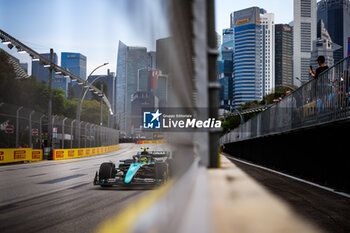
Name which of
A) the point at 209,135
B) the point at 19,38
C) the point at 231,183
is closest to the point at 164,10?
the point at 19,38

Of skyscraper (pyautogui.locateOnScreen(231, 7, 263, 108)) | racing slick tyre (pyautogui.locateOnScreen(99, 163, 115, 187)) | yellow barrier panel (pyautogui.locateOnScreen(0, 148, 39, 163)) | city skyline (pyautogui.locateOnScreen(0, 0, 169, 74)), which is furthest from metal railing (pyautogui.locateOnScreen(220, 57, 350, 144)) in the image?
skyscraper (pyautogui.locateOnScreen(231, 7, 263, 108))

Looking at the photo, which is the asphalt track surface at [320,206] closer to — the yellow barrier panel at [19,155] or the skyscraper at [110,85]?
the skyscraper at [110,85]

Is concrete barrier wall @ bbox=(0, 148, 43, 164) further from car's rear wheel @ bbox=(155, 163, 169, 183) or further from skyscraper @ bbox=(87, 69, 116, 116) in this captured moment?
skyscraper @ bbox=(87, 69, 116, 116)

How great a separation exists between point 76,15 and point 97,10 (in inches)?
4.9

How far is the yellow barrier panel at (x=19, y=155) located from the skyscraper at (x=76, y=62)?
17066mm

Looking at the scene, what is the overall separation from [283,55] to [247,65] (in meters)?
39.9

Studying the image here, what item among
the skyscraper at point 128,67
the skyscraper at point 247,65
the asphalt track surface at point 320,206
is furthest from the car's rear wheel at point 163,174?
the skyscraper at point 247,65

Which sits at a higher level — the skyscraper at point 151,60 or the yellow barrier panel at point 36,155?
the skyscraper at point 151,60

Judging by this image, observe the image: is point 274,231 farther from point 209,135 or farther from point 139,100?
point 209,135

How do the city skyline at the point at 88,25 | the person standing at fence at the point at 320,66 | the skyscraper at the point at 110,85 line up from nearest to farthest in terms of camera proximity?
the city skyline at the point at 88,25
the skyscraper at the point at 110,85
the person standing at fence at the point at 320,66

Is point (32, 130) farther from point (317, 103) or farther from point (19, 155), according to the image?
point (317, 103)

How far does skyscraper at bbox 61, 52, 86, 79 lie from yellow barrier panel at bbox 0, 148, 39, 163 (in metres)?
17.1

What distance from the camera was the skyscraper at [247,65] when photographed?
15612cm

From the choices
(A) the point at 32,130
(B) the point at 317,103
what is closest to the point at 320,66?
(B) the point at 317,103
